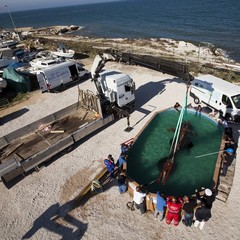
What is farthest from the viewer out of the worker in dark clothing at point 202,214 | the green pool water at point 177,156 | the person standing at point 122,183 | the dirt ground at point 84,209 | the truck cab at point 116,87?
the truck cab at point 116,87

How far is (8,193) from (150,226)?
8.14 meters

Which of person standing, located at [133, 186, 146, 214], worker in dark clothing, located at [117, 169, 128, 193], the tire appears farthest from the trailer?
the tire

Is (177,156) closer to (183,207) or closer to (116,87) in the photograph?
(183,207)

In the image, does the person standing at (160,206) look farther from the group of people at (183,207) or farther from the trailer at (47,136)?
the trailer at (47,136)

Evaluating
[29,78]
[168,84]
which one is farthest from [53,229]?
[29,78]

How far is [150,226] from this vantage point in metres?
9.31

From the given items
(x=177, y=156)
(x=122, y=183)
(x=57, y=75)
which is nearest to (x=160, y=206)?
(x=122, y=183)

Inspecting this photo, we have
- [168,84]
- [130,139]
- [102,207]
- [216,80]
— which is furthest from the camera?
[168,84]

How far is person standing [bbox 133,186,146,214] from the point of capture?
9.30 metres

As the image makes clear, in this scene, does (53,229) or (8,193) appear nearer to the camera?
(53,229)

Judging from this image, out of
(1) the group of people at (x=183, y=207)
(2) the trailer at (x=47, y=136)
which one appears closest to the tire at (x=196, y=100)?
(2) the trailer at (x=47, y=136)

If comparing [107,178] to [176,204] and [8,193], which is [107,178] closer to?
[176,204]

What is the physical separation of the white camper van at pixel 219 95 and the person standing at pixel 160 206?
956 cm

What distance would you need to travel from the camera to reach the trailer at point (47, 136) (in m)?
12.0
